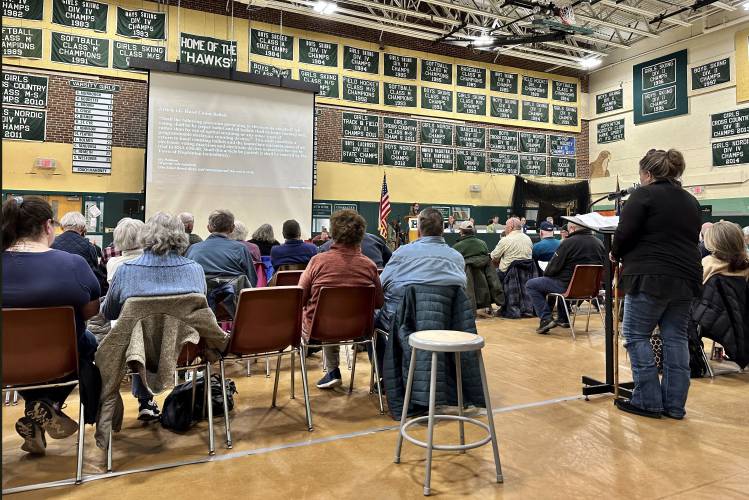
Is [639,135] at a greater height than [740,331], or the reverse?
[639,135]

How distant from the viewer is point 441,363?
9.66 feet

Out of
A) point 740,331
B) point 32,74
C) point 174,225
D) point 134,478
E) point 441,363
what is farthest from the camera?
point 32,74

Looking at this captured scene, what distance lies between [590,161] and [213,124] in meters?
9.90

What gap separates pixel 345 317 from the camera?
3148 mm

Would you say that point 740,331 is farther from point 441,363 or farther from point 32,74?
point 32,74

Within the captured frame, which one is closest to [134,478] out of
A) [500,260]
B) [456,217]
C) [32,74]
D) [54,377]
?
[54,377]

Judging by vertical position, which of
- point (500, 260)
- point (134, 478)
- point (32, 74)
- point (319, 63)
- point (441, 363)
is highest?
point (319, 63)

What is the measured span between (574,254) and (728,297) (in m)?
1.92

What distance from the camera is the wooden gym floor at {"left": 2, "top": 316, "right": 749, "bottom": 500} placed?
84.1 inches

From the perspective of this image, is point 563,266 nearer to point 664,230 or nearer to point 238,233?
point 664,230

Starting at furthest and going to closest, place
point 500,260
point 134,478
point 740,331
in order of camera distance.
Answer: point 500,260, point 740,331, point 134,478

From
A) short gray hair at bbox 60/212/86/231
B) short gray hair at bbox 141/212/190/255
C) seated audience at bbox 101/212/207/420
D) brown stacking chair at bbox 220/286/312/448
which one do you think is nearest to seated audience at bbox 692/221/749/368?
brown stacking chair at bbox 220/286/312/448

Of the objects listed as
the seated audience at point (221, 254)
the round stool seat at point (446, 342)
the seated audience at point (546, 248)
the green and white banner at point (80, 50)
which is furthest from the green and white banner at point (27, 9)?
the round stool seat at point (446, 342)

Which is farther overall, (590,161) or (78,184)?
(590,161)
